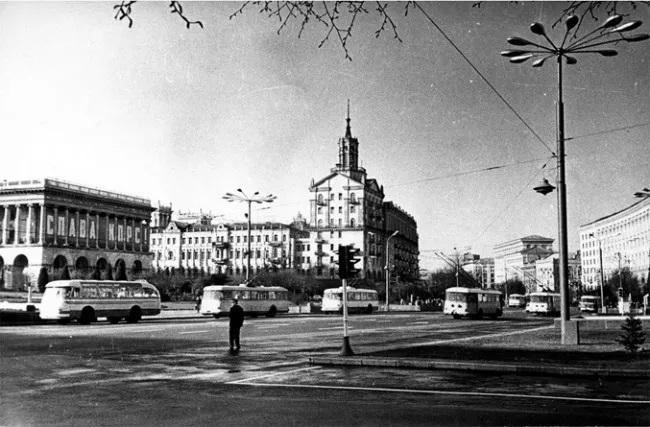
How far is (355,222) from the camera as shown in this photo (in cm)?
10381

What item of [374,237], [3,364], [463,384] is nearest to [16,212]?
[374,237]

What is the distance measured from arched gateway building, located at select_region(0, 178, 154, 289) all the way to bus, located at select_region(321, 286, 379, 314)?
47.2 m

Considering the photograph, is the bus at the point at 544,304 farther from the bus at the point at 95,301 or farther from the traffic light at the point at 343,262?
the traffic light at the point at 343,262

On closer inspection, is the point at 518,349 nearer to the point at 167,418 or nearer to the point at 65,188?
the point at 167,418

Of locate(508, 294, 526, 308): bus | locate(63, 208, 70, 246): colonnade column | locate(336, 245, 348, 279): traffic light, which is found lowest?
locate(508, 294, 526, 308): bus

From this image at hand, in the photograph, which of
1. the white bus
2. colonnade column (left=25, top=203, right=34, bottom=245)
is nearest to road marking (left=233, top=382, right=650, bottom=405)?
the white bus

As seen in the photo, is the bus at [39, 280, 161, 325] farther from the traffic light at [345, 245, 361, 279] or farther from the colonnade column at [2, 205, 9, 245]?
the colonnade column at [2, 205, 9, 245]

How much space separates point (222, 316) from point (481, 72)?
107ft

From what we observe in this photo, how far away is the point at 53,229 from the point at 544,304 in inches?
3012

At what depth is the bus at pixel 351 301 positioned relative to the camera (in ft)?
199

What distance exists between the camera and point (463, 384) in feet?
38.1

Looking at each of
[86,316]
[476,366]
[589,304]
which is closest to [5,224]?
[86,316]

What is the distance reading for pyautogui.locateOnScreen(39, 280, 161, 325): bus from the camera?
35.8m

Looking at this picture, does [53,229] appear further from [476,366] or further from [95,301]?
[476,366]
